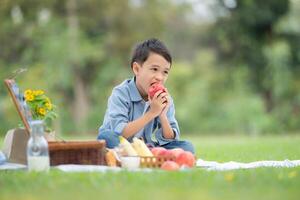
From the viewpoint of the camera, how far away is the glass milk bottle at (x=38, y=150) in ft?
14.5

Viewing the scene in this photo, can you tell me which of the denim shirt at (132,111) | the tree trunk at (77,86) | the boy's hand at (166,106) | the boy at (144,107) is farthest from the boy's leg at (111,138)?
the tree trunk at (77,86)

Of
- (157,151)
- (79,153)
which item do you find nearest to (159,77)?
(157,151)

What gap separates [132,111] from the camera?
5801 mm

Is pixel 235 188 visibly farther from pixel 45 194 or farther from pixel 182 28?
pixel 182 28

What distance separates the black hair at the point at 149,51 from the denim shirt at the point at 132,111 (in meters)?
0.24

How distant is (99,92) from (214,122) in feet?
13.2

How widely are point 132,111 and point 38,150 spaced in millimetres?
1491

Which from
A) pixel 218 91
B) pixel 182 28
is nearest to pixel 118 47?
pixel 218 91

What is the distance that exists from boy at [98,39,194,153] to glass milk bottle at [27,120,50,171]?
961 millimetres

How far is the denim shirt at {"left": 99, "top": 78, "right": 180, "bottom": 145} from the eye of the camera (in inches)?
222

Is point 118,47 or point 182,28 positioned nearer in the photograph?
point 118,47

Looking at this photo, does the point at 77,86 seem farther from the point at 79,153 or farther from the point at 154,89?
the point at 79,153

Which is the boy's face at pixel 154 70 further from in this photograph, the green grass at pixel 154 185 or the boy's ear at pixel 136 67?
the green grass at pixel 154 185

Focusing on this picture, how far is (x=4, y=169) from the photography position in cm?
475
